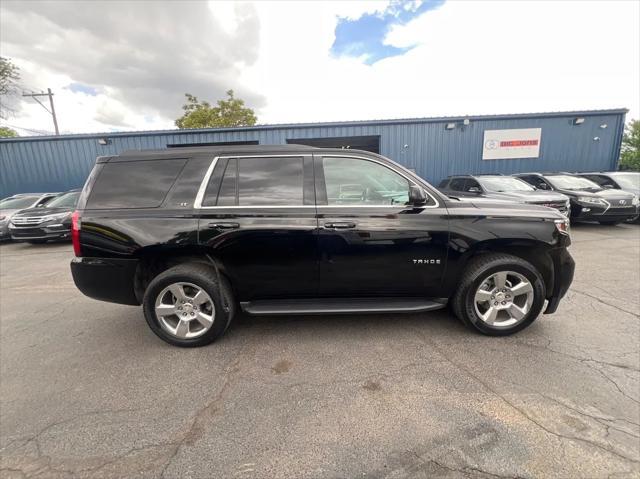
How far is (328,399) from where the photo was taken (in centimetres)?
219

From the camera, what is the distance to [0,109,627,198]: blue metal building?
42.7ft

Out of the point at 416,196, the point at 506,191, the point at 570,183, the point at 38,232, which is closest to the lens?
the point at 416,196

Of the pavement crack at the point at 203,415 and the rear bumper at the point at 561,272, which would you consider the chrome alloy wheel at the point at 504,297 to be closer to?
→ the rear bumper at the point at 561,272

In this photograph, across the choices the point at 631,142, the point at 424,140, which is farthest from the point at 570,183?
the point at 631,142

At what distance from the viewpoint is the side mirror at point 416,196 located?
9.04ft

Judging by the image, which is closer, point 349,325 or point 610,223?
point 349,325

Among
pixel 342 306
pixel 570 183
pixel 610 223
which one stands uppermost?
pixel 570 183

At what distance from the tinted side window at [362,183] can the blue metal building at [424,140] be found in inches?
426

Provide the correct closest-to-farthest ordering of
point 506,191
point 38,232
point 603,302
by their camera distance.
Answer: point 603,302
point 506,191
point 38,232

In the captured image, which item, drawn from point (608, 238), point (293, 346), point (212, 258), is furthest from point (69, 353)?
point (608, 238)

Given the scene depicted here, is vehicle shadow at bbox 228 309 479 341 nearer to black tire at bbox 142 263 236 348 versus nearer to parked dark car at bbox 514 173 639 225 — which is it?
black tire at bbox 142 263 236 348

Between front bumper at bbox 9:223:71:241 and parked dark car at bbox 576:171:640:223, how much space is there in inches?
655

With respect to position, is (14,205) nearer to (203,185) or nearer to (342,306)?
(203,185)

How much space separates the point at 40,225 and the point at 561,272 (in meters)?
11.4
